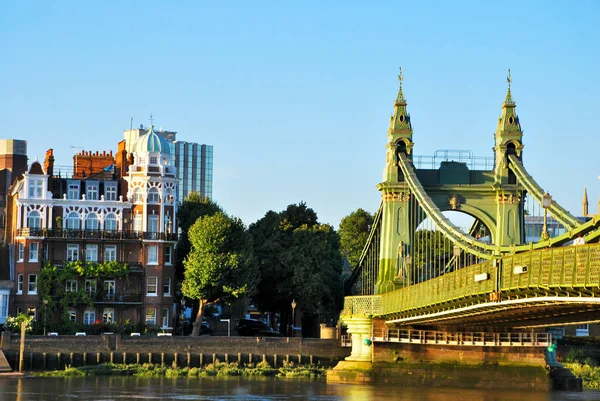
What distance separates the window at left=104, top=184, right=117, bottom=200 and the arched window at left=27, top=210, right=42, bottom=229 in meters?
6.71

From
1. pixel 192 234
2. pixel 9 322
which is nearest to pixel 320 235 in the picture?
pixel 192 234

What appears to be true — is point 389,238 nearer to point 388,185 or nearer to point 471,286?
point 388,185

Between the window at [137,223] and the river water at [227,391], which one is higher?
the window at [137,223]

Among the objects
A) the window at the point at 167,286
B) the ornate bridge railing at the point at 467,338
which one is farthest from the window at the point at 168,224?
the ornate bridge railing at the point at 467,338

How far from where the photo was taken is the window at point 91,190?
409 ft

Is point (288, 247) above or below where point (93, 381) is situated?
above

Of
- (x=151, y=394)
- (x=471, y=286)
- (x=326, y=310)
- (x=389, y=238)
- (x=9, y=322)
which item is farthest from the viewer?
(x=326, y=310)

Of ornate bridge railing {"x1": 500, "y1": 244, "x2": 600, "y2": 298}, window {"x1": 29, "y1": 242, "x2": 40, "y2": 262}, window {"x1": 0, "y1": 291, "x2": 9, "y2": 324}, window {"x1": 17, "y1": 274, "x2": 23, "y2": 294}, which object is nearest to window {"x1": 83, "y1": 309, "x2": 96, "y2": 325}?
window {"x1": 17, "y1": 274, "x2": 23, "y2": 294}

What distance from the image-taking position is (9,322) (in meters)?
114

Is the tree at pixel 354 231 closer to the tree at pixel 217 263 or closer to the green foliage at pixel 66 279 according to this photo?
the tree at pixel 217 263

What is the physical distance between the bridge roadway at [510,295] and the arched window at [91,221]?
115ft

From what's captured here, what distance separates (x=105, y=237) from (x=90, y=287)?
4788 millimetres

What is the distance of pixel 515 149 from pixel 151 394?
33413mm

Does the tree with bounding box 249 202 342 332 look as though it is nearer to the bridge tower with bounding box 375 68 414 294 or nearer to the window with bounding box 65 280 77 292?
the window with bounding box 65 280 77 292
